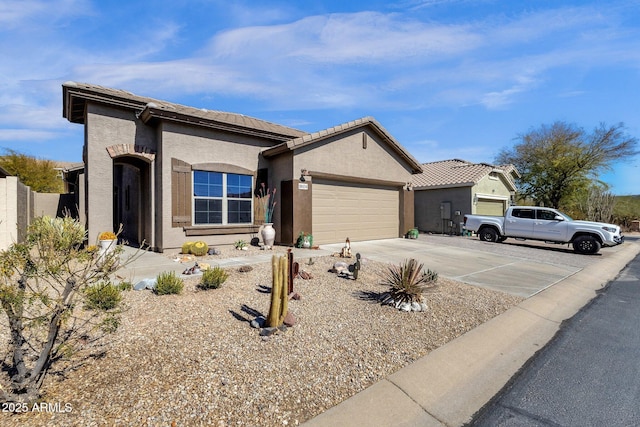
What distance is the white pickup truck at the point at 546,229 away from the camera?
482 inches

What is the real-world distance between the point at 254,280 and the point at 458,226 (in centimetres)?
1561

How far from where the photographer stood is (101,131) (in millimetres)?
9516

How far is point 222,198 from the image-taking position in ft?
35.7

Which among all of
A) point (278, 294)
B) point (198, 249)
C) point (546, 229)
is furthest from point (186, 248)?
point (546, 229)

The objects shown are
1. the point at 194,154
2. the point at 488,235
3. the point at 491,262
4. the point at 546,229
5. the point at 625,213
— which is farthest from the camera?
the point at 625,213

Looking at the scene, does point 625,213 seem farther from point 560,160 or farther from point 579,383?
point 579,383

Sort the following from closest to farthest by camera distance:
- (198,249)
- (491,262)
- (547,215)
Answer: (198,249) → (491,262) → (547,215)

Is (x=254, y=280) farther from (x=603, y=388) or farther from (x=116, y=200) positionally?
(x=116, y=200)

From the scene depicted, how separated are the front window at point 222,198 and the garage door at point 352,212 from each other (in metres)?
2.49

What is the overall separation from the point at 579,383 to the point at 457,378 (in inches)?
50.8

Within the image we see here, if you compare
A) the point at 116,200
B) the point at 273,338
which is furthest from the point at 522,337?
the point at 116,200

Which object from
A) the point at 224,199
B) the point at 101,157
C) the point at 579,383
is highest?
the point at 101,157

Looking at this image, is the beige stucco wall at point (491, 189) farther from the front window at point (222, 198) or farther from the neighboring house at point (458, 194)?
the front window at point (222, 198)

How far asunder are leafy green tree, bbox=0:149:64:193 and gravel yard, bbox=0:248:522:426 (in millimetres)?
23585
